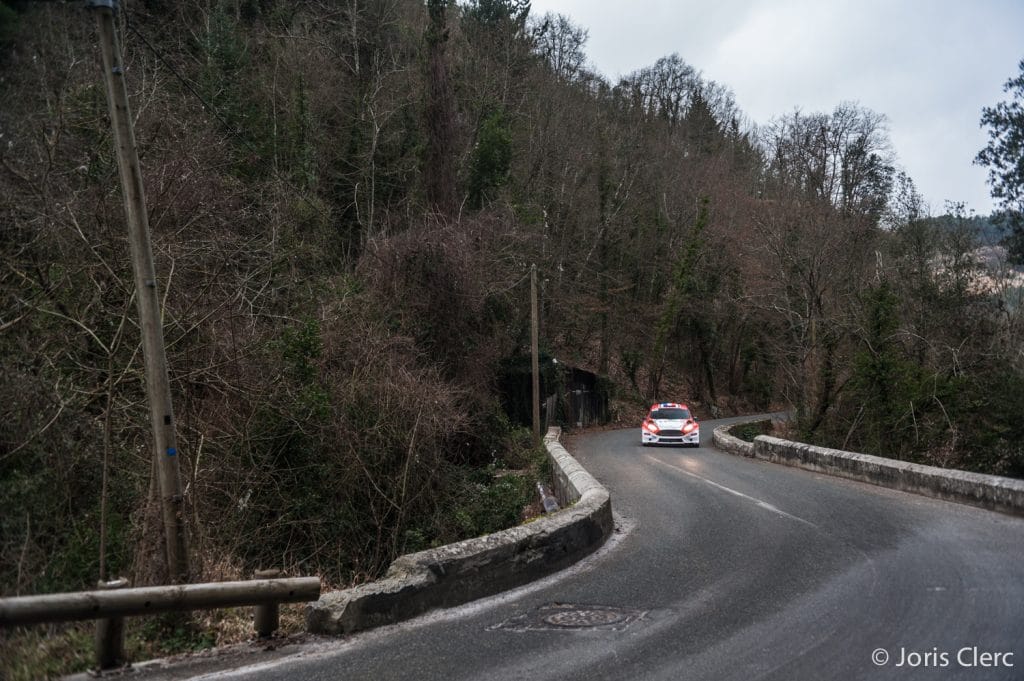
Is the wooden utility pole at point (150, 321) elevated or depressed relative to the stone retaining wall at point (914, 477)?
elevated

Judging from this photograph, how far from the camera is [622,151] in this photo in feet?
168

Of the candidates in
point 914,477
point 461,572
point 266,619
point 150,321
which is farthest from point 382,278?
point 266,619

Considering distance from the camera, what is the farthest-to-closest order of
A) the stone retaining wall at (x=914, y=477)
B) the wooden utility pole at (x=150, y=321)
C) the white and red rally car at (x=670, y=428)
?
the white and red rally car at (x=670, y=428) → the stone retaining wall at (x=914, y=477) → the wooden utility pole at (x=150, y=321)

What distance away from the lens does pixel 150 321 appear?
7934 millimetres

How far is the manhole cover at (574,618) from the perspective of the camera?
6797mm

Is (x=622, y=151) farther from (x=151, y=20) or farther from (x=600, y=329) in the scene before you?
(x=151, y=20)

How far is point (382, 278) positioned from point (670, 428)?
43.5ft

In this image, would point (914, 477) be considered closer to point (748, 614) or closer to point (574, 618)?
point (748, 614)

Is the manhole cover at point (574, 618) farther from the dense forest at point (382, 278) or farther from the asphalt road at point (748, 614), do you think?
the dense forest at point (382, 278)

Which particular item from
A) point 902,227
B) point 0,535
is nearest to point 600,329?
point 902,227

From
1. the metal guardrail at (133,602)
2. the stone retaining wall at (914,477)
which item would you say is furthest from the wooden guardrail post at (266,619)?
the stone retaining wall at (914,477)

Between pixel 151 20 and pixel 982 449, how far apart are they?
31.0m

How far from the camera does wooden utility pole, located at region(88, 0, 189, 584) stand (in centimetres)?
784

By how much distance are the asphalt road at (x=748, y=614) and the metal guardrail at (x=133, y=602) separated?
60 centimetres
